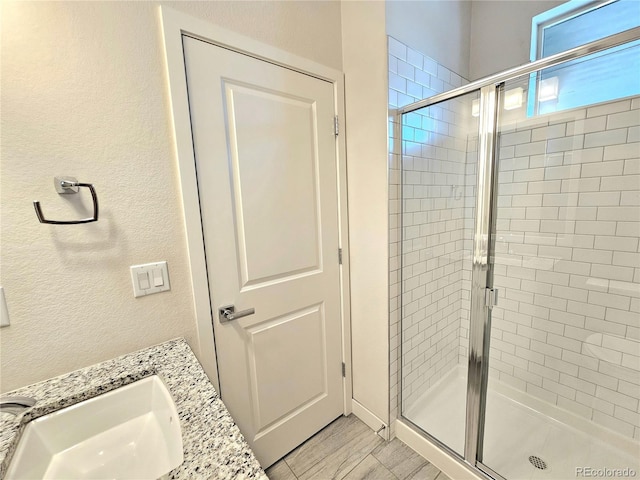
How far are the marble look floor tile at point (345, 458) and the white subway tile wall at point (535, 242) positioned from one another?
208 millimetres

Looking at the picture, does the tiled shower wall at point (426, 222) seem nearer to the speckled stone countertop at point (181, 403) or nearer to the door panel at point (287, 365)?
the door panel at point (287, 365)

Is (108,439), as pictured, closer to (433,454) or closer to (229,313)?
(229,313)

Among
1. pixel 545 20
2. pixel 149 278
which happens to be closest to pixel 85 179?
pixel 149 278

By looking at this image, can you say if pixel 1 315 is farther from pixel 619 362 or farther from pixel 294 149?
pixel 619 362

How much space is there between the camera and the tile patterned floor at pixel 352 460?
140cm

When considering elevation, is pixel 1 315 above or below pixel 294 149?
below

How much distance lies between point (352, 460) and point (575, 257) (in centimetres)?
167

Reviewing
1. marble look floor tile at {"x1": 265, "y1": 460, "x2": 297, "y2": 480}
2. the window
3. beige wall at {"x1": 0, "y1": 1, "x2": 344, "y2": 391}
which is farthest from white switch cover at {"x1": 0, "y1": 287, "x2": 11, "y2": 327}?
the window

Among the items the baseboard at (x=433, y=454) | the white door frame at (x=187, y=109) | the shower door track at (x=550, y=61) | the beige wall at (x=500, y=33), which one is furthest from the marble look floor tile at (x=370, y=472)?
the beige wall at (x=500, y=33)

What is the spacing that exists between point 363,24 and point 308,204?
36.8 inches

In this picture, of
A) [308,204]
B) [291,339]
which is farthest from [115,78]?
[291,339]

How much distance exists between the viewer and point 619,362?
1449mm

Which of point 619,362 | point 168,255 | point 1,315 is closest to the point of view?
point 1,315

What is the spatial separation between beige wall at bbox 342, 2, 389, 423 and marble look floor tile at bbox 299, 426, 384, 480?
15cm
